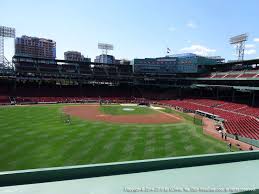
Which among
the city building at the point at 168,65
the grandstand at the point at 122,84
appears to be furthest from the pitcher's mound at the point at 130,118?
the city building at the point at 168,65

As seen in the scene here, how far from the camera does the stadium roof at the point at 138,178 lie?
5102mm

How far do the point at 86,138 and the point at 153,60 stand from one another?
2671 inches

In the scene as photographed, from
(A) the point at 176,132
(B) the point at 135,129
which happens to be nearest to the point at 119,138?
(B) the point at 135,129

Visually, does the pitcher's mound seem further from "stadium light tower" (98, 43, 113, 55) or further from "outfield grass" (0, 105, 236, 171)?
"stadium light tower" (98, 43, 113, 55)

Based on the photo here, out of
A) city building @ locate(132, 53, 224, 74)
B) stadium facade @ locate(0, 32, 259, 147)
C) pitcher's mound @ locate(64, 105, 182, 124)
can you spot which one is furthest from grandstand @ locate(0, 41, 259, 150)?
pitcher's mound @ locate(64, 105, 182, 124)

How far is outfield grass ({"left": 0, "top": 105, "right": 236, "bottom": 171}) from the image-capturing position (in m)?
21.2

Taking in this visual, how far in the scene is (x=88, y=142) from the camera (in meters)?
26.3

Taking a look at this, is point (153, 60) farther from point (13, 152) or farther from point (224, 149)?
point (13, 152)

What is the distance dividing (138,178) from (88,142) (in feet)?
70.0

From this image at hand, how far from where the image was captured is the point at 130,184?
5.35 m

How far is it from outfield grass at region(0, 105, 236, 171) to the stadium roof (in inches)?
596

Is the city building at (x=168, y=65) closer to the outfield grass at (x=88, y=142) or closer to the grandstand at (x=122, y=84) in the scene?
the grandstand at (x=122, y=84)

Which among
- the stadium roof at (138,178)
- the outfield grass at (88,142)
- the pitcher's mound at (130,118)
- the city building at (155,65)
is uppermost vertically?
the city building at (155,65)

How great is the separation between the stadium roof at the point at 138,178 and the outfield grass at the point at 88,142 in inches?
596
